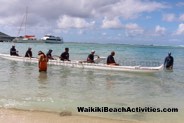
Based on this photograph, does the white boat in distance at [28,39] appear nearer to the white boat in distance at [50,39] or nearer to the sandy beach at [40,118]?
the white boat in distance at [50,39]

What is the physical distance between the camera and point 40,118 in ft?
27.3

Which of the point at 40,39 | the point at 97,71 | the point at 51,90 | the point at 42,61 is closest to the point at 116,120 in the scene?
the point at 51,90

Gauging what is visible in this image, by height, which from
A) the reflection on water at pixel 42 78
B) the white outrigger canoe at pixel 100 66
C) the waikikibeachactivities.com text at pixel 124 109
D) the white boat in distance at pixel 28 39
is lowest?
the waikikibeachactivities.com text at pixel 124 109

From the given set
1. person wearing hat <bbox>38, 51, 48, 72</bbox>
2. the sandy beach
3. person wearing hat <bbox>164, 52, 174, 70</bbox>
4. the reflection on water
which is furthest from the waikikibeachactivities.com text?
person wearing hat <bbox>164, 52, 174, 70</bbox>

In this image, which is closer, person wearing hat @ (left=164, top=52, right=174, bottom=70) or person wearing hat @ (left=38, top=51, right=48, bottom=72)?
person wearing hat @ (left=38, top=51, right=48, bottom=72)

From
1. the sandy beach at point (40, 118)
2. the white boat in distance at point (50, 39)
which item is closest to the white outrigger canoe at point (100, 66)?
the sandy beach at point (40, 118)

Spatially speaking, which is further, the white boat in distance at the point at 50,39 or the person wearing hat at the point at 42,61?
the white boat in distance at the point at 50,39

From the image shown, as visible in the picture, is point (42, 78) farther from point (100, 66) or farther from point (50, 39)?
point (50, 39)

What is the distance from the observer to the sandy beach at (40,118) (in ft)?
26.4

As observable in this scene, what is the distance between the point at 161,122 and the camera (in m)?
8.51

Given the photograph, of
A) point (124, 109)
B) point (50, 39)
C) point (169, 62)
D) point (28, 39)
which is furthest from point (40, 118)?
point (50, 39)

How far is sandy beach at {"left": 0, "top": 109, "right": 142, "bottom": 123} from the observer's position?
8.04 m

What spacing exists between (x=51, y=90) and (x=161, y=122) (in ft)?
18.8

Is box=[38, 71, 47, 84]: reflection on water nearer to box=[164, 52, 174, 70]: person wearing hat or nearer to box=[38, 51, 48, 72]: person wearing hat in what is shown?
box=[38, 51, 48, 72]: person wearing hat
